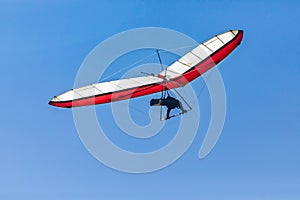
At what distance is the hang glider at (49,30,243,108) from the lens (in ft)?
62.5

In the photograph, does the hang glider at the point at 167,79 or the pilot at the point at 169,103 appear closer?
the pilot at the point at 169,103

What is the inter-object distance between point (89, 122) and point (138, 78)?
2.97 meters

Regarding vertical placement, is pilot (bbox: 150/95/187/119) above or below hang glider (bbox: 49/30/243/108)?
below

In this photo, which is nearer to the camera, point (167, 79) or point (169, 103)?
point (169, 103)

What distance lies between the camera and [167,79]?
19.8m

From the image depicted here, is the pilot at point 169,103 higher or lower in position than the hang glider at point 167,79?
lower

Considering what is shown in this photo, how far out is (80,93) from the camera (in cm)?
1897

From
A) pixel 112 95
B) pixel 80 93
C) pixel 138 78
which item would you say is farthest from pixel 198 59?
pixel 80 93

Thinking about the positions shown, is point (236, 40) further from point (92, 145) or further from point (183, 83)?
point (92, 145)

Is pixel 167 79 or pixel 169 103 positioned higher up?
pixel 167 79

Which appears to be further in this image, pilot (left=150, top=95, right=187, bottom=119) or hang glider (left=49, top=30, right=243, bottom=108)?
hang glider (left=49, top=30, right=243, bottom=108)

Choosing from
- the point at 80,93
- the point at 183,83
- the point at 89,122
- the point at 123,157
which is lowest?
the point at 123,157

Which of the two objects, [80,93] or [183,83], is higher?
[183,83]

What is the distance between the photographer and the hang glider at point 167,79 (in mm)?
19047
